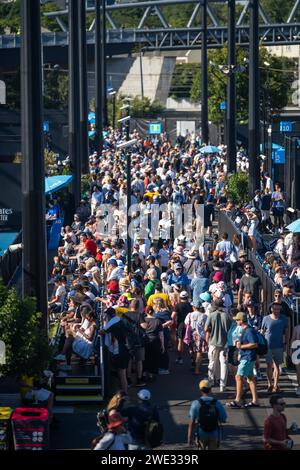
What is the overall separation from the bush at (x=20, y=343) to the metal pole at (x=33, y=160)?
7.12 feet

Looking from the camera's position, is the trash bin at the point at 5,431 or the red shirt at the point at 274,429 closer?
the red shirt at the point at 274,429

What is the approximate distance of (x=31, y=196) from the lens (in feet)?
64.7

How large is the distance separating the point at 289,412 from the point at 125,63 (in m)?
111

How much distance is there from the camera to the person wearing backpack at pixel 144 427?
14594 mm

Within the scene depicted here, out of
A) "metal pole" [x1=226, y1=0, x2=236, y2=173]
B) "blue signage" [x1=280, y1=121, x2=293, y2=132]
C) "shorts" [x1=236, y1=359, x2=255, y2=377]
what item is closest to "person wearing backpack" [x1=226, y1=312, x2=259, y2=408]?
"shorts" [x1=236, y1=359, x2=255, y2=377]

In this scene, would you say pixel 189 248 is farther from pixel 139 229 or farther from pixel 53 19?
pixel 53 19

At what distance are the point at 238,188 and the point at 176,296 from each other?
18.7 m

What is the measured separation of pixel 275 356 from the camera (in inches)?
771

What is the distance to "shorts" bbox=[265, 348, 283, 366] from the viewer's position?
19547mm

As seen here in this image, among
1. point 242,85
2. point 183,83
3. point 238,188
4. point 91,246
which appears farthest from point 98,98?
point 183,83

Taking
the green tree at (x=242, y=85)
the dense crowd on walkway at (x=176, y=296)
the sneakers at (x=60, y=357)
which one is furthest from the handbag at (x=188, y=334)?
the green tree at (x=242, y=85)

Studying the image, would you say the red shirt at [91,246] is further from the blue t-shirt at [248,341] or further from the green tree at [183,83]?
the green tree at [183,83]

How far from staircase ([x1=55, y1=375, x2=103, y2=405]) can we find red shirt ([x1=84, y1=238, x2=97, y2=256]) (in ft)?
31.7

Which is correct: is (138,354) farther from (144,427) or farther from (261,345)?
(144,427)
